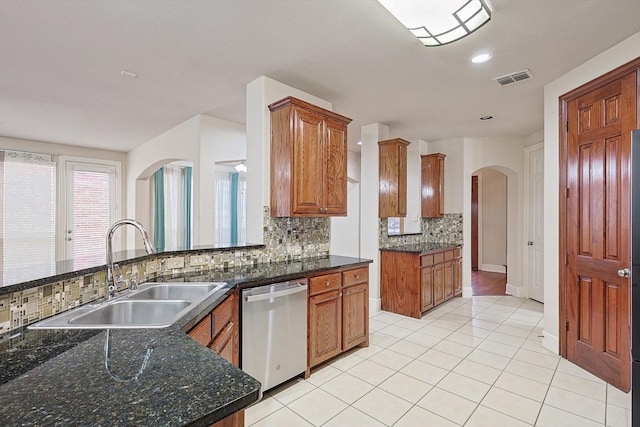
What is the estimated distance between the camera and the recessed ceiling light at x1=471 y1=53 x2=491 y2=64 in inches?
104

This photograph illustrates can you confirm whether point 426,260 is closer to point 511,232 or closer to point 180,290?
point 511,232

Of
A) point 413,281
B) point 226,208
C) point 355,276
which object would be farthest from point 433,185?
point 226,208

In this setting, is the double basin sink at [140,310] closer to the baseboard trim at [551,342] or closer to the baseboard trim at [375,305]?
the baseboard trim at [375,305]

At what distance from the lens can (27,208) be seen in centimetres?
518

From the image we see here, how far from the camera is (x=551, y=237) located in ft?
10.5

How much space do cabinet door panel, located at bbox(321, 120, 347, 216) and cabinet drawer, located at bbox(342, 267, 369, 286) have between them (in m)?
0.62

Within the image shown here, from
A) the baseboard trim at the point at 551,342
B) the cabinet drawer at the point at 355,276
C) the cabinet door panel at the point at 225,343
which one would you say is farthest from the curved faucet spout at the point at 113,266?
the baseboard trim at the point at 551,342

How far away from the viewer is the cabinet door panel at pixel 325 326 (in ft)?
8.80

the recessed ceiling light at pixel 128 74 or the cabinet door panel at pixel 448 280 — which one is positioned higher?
the recessed ceiling light at pixel 128 74

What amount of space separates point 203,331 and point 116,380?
0.78 metres

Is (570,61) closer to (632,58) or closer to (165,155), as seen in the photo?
(632,58)

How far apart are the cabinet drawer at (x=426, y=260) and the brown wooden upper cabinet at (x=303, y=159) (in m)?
1.64

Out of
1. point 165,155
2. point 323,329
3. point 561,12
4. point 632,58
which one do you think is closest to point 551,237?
point 632,58

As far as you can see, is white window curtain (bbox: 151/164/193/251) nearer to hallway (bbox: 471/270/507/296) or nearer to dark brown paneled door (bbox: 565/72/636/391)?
hallway (bbox: 471/270/507/296)
